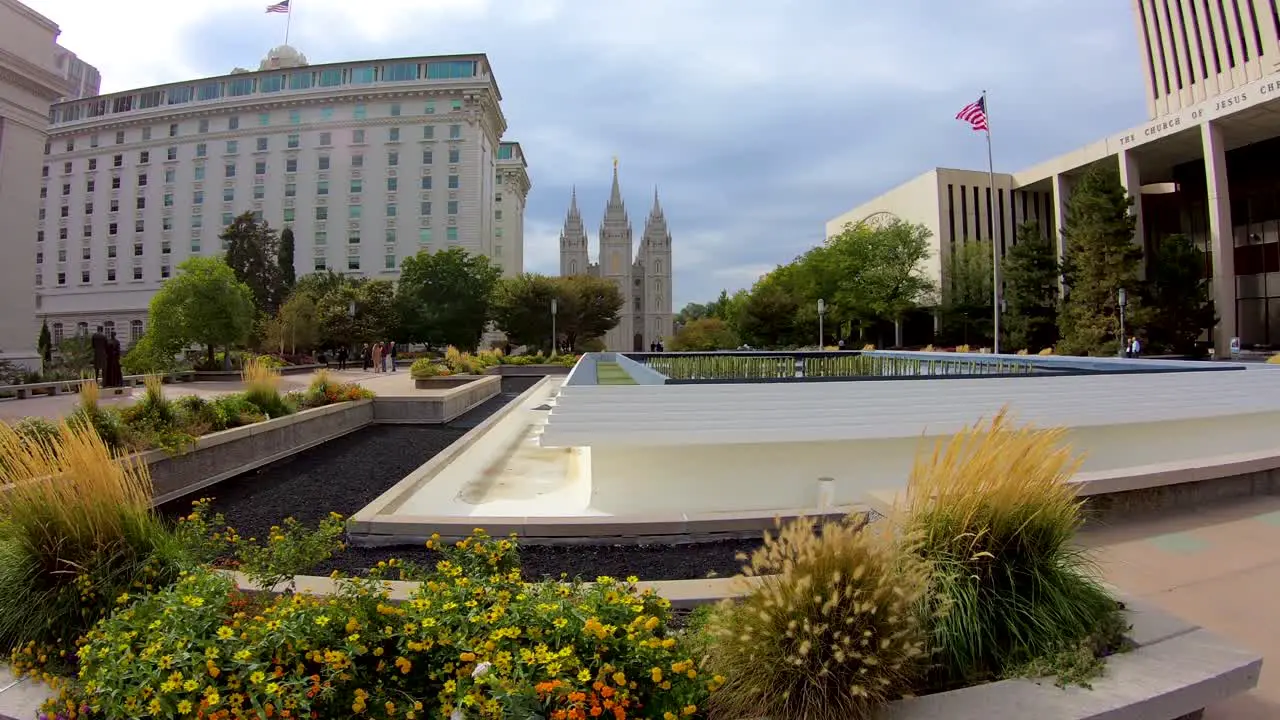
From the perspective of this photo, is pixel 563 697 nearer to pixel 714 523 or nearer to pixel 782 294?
pixel 714 523

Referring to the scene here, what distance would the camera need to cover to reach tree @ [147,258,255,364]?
22062mm

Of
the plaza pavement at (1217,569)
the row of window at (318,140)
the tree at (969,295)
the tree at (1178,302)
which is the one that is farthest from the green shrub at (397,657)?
the row of window at (318,140)

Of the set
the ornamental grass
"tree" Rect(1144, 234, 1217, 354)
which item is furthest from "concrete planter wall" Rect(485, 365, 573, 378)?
"tree" Rect(1144, 234, 1217, 354)

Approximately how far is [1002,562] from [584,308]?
152 ft

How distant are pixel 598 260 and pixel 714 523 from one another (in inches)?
4211

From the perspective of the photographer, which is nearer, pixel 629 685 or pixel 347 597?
pixel 629 685

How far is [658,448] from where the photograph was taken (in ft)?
16.2

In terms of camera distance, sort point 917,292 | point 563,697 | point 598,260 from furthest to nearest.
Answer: point 598,260, point 917,292, point 563,697

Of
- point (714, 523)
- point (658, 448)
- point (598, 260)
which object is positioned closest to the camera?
point (714, 523)

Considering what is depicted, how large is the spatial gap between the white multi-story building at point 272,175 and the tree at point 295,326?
2498 cm

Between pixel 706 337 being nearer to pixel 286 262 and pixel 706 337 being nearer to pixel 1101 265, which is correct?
pixel 1101 265

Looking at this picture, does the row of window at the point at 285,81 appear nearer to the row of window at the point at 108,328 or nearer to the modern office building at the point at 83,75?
the row of window at the point at 108,328

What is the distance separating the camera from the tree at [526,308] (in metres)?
42.7

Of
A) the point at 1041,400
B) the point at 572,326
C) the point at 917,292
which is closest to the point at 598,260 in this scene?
the point at 572,326
